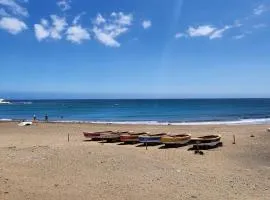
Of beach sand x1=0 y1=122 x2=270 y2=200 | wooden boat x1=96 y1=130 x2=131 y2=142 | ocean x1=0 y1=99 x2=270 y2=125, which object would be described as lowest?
ocean x1=0 y1=99 x2=270 y2=125

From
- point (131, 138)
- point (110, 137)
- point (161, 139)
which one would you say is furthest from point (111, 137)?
point (161, 139)

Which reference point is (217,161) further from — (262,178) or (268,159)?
(262,178)

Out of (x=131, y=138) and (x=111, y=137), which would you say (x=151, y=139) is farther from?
(x=111, y=137)

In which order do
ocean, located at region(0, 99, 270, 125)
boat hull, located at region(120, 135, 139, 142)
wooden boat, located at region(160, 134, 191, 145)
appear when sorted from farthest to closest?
ocean, located at region(0, 99, 270, 125) < boat hull, located at region(120, 135, 139, 142) < wooden boat, located at region(160, 134, 191, 145)

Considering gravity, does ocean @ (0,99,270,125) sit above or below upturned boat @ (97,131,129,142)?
below

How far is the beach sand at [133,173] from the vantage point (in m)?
13.5

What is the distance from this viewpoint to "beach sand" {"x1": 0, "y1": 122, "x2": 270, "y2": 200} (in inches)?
533

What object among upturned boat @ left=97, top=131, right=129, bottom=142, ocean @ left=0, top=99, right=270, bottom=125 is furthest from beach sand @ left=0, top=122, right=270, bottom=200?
ocean @ left=0, top=99, right=270, bottom=125

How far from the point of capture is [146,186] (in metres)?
14.5

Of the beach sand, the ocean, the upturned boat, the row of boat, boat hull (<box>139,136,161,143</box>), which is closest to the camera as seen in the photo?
the beach sand

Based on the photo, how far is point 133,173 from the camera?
16.7m

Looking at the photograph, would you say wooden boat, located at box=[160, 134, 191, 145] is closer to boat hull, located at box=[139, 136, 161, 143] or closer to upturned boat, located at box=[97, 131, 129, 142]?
boat hull, located at box=[139, 136, 161, 143]

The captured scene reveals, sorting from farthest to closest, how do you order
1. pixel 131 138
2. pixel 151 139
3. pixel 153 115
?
1. pixel 153 115
2. pixel 131 138
3. pixel 151 139

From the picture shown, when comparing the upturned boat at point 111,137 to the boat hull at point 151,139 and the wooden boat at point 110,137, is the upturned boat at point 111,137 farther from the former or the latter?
the boat hull at point 151,139
